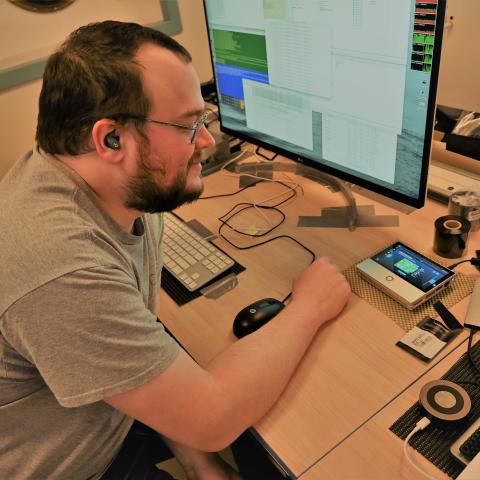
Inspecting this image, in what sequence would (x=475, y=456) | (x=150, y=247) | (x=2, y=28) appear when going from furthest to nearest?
(x=2, y=28) → (x=150, y=247) → (x=475, y=456)

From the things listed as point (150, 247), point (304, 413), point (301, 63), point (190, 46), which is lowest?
point (304, 413)

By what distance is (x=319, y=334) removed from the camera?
2.91ft

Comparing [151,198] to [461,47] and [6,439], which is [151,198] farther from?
[461,47]

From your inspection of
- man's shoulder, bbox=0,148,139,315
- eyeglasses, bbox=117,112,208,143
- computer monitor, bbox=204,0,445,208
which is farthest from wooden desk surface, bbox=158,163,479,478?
eyeglasses, bbox=117,112,208,143

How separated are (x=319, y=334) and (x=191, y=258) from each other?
377 mm

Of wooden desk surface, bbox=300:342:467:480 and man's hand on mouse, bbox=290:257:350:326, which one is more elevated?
man's hand on mouse, bbox=290:257:350:326

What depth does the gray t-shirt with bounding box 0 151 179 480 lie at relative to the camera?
631mm

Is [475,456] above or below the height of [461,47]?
below

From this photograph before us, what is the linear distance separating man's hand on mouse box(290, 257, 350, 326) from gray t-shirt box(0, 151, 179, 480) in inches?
11.7

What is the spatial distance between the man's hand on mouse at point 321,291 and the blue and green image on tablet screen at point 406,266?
0.39ft

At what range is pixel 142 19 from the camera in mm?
1744

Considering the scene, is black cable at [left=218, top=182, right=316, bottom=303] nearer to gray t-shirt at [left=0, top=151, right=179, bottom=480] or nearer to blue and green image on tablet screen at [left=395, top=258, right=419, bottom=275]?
blue and green image on tablet screen at [left=395, top=258, right=419, bottom=275]

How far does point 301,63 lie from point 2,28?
1044 millimetres

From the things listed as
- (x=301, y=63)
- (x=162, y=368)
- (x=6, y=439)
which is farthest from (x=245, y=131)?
(x=6, y=439)
